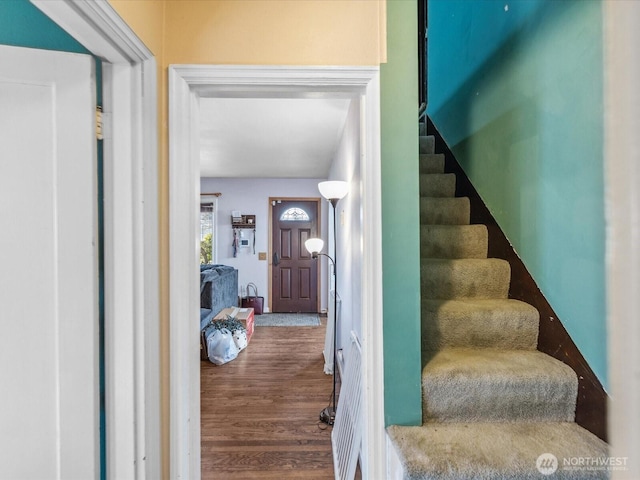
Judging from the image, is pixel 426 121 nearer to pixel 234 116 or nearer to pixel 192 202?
pixel 234 116

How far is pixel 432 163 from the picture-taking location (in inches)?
88.4

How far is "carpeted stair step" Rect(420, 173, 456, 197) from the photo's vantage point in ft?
6.75

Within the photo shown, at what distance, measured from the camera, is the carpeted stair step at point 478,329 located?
1.33 metres

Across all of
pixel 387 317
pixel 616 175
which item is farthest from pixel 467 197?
pixel 616 175

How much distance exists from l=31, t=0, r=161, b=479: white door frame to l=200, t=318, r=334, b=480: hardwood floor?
1.20 meters

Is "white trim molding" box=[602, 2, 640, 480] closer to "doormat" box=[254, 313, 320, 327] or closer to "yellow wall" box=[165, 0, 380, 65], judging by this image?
"yellow wall" box=[165, 0, 380, 65]

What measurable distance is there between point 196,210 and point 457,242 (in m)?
1.41

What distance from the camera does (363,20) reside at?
1.03m

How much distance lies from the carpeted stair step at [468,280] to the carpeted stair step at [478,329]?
0.61 feet

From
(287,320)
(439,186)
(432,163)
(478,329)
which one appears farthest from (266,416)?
(287,320)

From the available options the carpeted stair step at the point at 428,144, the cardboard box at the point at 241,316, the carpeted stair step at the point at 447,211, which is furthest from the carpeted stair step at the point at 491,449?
the cardboard box at the point at 241,316

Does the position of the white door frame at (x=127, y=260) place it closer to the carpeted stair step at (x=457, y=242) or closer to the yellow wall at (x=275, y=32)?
the yellow wall at (x=275, y=32)

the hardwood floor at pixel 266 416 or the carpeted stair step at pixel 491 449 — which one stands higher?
the carpeted stair step at pixel 491 449

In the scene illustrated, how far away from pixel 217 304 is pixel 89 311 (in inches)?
131
